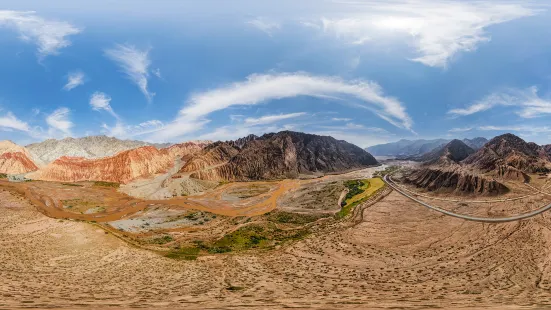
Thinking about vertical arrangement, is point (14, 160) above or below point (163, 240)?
above

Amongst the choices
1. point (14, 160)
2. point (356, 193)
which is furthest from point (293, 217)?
point (14, 160)

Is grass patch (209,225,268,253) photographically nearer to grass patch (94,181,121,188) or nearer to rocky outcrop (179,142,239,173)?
grass patch (94,181,121,188)

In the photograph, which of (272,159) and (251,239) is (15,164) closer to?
(272,159)

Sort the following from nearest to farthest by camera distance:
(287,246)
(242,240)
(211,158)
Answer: (287,246)
(242,240)
(211,158)

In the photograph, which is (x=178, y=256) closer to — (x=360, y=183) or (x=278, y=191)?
(x=278, y=191)

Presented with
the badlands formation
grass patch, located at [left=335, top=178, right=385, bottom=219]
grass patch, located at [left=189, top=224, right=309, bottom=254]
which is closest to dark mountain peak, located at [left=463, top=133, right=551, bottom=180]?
the badlands formation

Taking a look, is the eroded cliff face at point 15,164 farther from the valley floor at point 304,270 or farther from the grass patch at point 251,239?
the grass patch at point 251,239
